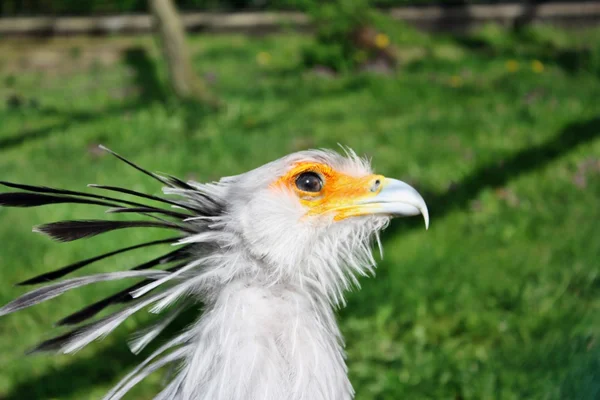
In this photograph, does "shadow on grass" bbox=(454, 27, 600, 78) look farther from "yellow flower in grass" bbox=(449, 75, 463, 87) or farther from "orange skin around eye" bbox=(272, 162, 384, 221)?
"orange skin around eye" bbox=(272, 162, 384, 221)

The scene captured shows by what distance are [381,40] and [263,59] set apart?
1.46 metres

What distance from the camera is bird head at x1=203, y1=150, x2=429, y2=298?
1498 mm

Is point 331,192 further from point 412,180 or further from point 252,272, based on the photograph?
point 412,180

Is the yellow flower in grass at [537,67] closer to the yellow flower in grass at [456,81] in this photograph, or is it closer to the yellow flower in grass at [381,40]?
the yellow flower in grass at [456,81]

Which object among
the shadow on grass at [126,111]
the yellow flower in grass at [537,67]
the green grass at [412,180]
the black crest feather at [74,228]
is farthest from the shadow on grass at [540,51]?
the black crest feather at [74,228]

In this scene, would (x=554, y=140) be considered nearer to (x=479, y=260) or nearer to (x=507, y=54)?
(x=479, y=260)

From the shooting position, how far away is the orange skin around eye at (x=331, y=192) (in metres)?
1.55

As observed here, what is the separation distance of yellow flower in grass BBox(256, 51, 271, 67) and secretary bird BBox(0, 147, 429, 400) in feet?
18.7

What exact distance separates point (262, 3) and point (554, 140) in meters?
6.13

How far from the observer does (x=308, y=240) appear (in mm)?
1531

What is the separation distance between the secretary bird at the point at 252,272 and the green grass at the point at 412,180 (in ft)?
3.33

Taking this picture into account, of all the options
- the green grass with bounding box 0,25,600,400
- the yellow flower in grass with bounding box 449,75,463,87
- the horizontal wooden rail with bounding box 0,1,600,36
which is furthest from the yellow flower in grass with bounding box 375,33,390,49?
the horizontal wooden rail with bounding box 0,1,600,36

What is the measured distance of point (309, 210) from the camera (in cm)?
154

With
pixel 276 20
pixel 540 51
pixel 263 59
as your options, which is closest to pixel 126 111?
pixel 263 59
